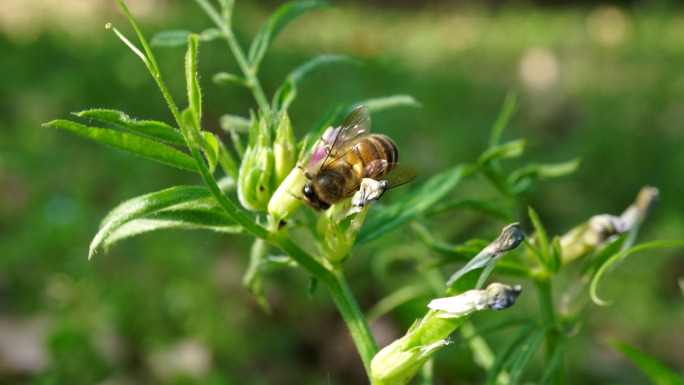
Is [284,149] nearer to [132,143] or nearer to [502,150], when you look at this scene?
[132,143]

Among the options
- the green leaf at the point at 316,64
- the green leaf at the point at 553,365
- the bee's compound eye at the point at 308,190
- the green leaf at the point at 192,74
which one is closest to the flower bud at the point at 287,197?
the bee's compound eye at the point at 308,190

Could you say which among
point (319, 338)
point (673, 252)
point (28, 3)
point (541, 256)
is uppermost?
point (28, 3)

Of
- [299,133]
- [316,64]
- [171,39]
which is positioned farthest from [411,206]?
[299,133]

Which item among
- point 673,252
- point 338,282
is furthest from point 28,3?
point 338,282

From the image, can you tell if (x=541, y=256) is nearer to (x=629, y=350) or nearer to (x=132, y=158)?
(x=629, y=350)

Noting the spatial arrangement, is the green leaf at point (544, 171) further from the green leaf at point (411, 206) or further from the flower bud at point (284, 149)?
the flower bud at point (284, 149)

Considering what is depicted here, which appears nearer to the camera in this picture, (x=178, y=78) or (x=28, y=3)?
(x=178, y=78)
